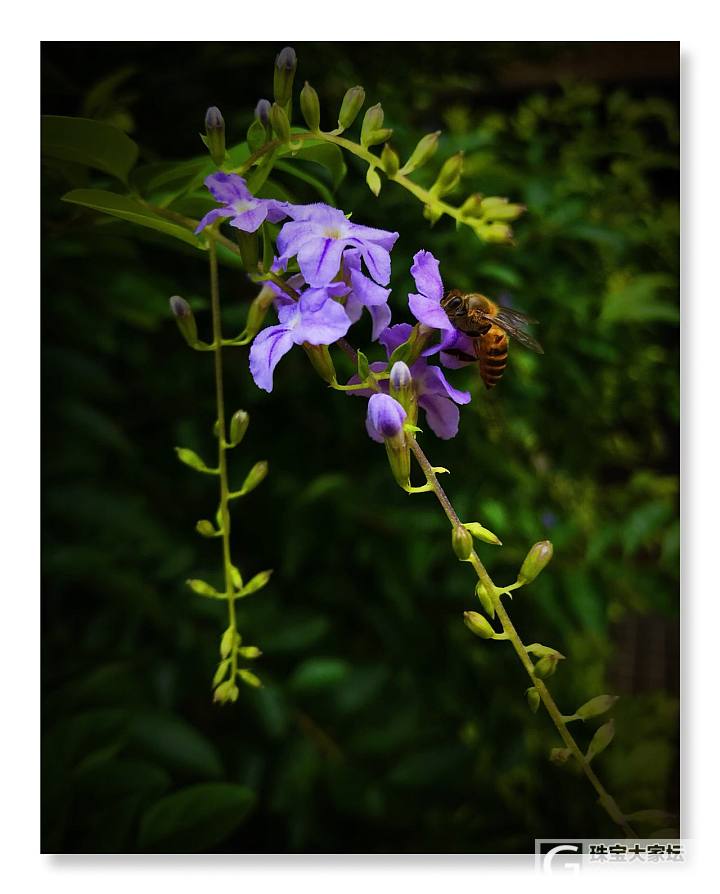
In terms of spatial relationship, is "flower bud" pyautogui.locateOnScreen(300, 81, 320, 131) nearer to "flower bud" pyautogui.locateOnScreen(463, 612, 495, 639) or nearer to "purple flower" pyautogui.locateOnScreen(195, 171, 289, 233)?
"purple flower" pyautogui.locateOnScreen(195, 171, 289, 233)

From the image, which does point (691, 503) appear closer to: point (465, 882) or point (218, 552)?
point (465, 882)

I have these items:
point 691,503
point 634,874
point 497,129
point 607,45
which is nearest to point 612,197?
point 497,129

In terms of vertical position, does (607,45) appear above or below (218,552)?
above

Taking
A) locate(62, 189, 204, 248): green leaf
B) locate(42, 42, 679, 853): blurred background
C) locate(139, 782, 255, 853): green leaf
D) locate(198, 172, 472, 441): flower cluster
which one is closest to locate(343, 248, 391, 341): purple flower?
locate(198, 172, 472, 441): flower cluster

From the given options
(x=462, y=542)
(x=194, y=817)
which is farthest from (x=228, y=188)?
(x=194, y=817)

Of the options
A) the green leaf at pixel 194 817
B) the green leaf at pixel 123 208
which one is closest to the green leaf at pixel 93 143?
the green leaf at pixel 123 208

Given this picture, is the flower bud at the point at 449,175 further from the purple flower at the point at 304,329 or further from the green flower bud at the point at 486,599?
the green flower bud at the point at 486,599
